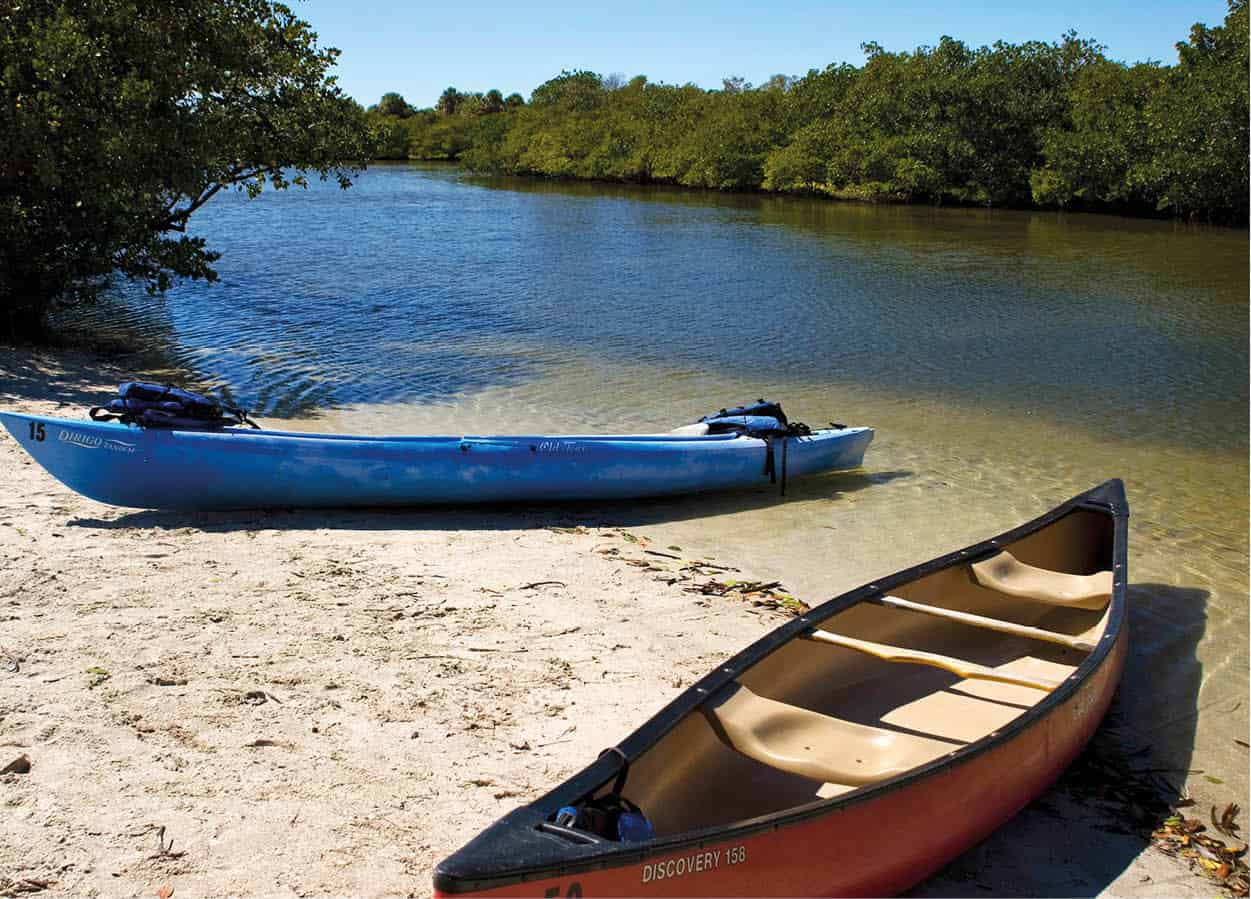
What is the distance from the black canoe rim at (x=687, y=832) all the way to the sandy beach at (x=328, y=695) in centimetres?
52

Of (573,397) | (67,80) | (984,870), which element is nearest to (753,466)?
(573,397)

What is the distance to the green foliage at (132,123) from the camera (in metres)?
11.4

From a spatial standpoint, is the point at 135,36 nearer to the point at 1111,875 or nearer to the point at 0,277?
the point at 0,277

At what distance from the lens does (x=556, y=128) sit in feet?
231

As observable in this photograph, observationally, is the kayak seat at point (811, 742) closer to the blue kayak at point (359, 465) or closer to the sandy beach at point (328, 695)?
the sandy beach at point (328, 695)

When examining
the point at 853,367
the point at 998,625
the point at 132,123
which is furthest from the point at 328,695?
the point at 853,367

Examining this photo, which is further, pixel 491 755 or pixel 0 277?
pixel 0 277

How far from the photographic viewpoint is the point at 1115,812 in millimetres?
4566

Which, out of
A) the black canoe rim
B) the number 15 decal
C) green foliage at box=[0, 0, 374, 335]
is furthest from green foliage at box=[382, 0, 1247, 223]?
the number 15 decal

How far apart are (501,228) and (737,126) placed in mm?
24506

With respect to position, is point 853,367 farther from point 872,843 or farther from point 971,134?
point 971,134

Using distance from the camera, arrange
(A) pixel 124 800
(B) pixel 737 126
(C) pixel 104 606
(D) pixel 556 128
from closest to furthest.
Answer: (A) pixel 124 800 < (C) pixel 104 606 < (B) pixel 737 126 < (D) pixel 556 128

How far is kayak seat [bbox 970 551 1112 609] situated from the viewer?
5992 millimetres

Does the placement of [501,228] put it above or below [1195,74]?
below
